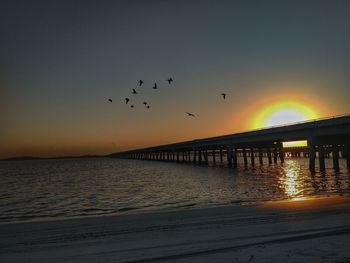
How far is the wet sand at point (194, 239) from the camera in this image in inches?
280

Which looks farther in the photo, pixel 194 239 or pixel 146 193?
pixel 146 193

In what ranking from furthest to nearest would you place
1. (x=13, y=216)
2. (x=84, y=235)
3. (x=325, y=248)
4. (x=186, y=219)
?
(x=13, y=216) → (x=186, y=219) → (x=84, y=235) → (x=325, y=248)

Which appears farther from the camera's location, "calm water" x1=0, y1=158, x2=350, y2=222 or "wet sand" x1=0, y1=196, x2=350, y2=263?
"calm water" x1=0, y1=158, x2=350, y2=222

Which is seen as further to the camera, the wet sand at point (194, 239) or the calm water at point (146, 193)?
the calm water at point (146, 193)

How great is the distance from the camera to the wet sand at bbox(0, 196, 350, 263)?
711cm

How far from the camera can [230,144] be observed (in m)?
80.1

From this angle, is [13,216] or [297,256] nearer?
[297,256]

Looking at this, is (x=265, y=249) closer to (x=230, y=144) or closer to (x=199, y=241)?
(x=199, y=241)

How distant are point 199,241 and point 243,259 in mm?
1903

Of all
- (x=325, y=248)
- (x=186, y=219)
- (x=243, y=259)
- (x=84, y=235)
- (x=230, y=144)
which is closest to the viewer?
(x=243, y=259)

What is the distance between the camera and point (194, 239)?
345 inches

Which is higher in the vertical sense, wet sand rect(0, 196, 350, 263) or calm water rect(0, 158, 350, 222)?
wet sand rect(0, 196, 350, 263)

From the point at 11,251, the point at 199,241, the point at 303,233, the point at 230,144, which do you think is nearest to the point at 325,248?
the point at 303,233

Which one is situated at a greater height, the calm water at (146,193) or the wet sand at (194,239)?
the wet sand at (194,239)
